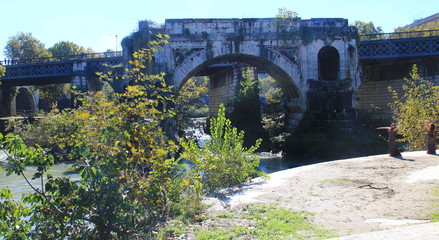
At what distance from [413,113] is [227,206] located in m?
9.21

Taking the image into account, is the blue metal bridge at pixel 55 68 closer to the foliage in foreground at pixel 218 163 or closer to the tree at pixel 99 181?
the foliage in foreground at pixel 218 163

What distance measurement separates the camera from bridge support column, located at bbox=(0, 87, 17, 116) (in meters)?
40.2

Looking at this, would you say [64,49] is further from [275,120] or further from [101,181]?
[101,181]

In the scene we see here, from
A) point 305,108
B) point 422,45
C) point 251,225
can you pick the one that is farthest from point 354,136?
point 251,225

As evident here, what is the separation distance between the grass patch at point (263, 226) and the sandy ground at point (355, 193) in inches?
9.4

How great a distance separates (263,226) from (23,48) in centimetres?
5366

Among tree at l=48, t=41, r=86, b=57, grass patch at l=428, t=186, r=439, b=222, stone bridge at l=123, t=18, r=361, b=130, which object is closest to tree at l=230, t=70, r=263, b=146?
stone bridge at l=123, t=18, r=361, b=130

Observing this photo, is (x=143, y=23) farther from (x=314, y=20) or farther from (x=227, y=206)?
(x=227, y=206)

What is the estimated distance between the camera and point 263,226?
4602 mm

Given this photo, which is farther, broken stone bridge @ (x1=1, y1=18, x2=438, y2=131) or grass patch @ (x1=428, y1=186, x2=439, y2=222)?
broken stone bridge @ (x1=1, y1=18, x2=438, y2=131)

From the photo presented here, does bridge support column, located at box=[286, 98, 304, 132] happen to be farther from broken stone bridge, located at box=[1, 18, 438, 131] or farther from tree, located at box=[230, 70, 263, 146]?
tree, located at box=[230, 70, 263, 146]

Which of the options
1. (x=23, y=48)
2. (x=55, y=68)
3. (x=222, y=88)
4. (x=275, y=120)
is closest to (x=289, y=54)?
(x=275, y=120)

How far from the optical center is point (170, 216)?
520cm

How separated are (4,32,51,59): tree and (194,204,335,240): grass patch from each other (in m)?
49.8
